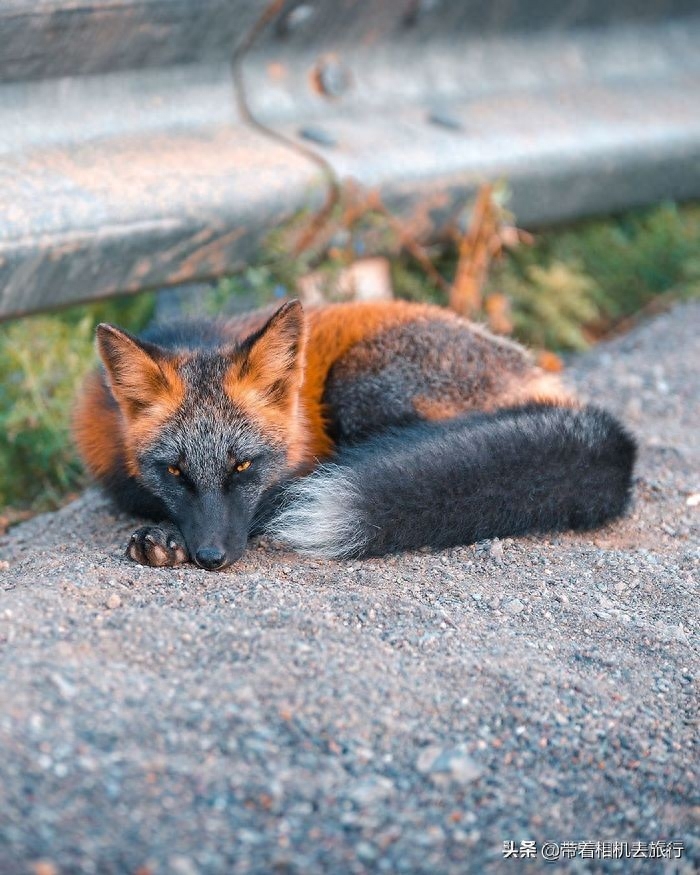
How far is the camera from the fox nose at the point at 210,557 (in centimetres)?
357

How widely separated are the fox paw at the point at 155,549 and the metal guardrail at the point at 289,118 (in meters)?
1.36

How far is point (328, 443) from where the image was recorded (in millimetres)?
4457


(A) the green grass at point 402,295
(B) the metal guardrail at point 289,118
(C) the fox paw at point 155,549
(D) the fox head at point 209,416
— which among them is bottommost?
(A) the green grass at point 402,295

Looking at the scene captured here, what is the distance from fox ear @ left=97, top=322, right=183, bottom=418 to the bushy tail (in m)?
0.61

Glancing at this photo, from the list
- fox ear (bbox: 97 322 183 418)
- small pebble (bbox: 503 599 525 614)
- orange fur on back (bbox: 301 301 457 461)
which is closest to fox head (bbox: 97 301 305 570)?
fox ear (bbox: 97 322 183 418)

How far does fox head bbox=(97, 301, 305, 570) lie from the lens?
12.6 feet

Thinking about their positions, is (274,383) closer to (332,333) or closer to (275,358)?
(275,358)

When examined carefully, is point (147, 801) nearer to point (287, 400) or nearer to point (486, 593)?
point (486, 593)

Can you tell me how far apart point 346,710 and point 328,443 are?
2003 millimetres

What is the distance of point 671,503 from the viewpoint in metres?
4.39

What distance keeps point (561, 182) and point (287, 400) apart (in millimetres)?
2905

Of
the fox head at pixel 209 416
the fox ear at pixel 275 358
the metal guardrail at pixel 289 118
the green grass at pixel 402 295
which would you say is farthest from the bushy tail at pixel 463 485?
the green grass at pixel 402 295

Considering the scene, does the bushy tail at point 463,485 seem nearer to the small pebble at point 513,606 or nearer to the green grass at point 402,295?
the small pebble at point 513,606

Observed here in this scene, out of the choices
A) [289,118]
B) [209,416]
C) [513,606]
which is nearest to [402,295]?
[289,118]
